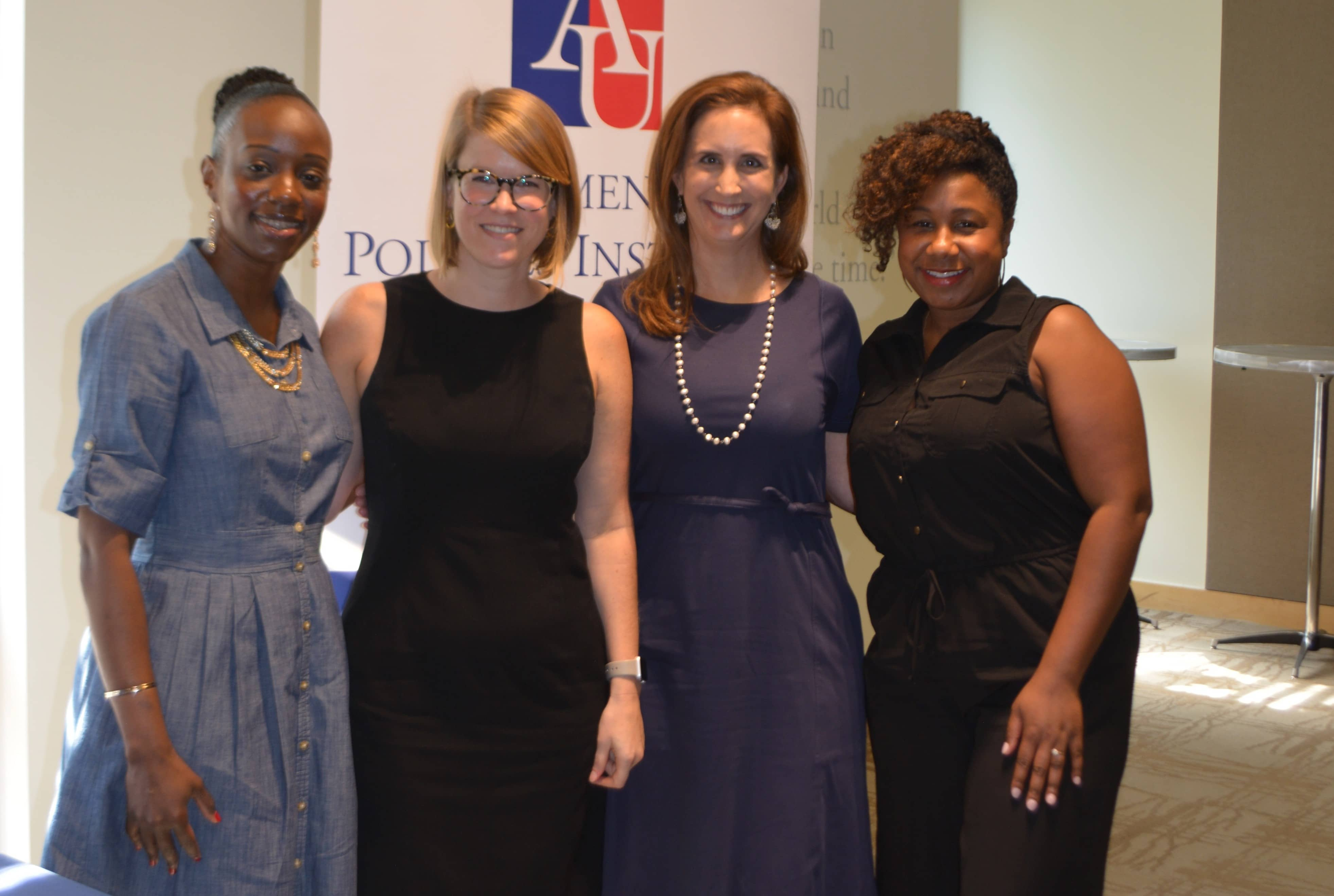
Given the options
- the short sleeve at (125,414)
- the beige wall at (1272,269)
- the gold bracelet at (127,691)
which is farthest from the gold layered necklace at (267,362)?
the beige wall at (1272,269)

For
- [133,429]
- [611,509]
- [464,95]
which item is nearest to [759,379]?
[611,509]

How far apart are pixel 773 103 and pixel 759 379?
491 millimetres

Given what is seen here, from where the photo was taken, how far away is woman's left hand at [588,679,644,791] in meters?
1.85

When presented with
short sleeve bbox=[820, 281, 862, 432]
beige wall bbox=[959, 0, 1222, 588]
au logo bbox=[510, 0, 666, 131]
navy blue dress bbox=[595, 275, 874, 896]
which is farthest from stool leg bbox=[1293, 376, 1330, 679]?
navy blue dress bbox=[595, 275, 874, 896]

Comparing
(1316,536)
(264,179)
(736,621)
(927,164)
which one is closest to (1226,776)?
(1316,536)

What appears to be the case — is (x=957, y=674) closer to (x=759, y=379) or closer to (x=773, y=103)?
(x=759, y=379)

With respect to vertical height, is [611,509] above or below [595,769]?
above

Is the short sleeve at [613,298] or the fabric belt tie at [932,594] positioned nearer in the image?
the fabric belt tie at [932,594]

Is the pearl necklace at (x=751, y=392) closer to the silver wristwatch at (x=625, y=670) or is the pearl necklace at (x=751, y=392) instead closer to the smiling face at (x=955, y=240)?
the smiling face at (x=955, y=240)

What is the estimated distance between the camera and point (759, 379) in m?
2.02

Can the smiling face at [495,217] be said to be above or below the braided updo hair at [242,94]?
below

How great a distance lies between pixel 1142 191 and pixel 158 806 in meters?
5.98

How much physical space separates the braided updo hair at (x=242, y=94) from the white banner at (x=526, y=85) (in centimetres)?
102

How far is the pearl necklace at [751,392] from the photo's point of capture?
199 cm
